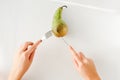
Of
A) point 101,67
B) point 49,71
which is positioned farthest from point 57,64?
point 101,67

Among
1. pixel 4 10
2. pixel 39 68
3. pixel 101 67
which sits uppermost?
pixel 4 10

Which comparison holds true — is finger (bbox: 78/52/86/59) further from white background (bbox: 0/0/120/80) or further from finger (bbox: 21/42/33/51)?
finger (bbox: 21/42/33/51)

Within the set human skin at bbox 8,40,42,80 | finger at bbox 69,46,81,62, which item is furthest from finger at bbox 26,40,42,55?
finger at bbox 69,46,81,62

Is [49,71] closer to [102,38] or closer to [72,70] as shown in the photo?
[72,70]

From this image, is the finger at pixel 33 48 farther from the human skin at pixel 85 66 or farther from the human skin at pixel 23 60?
the human skin at pixel 85 66

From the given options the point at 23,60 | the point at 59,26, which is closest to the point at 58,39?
the point at 59,26

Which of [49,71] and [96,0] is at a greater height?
[96,0]

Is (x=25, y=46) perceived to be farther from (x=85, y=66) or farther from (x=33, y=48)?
(x=85, y=66)
